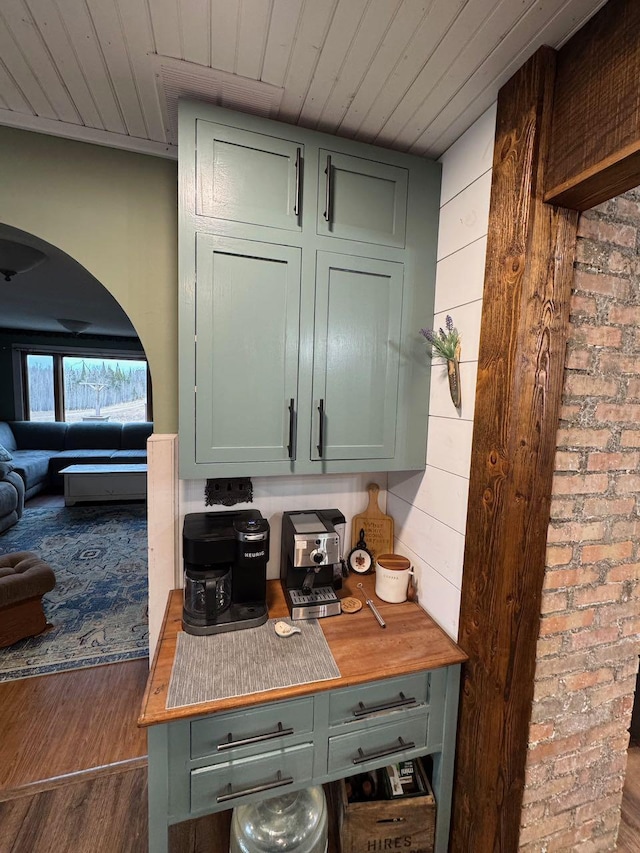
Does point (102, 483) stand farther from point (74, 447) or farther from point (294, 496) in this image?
point (294, 496)

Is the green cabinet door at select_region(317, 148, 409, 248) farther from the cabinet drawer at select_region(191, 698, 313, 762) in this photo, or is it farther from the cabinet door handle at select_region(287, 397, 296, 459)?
the cabinet drawer at select_region(191, 698, 313, 762)

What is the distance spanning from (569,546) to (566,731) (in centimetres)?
59

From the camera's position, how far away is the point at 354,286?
1274mm

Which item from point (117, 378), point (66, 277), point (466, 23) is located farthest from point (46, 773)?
point (117, 378)

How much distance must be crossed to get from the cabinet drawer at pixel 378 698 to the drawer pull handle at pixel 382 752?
0.11m

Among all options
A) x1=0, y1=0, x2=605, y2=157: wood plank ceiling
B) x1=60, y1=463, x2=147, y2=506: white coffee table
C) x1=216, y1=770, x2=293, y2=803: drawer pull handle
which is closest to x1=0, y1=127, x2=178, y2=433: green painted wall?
x1=0, y1=0, x2=605, y2=157: wood plank ceiling

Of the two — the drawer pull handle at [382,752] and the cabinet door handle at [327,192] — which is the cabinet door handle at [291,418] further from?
the drawer pull handle at [382,752]

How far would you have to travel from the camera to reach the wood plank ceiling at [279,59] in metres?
0.84

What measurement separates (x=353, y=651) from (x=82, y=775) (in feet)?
4.54

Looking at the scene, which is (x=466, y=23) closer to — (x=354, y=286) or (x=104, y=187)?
(x=354, y=286)

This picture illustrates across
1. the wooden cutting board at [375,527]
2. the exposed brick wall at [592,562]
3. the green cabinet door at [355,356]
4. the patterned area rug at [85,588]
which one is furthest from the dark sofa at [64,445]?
the exposed brick wall at [592,562]

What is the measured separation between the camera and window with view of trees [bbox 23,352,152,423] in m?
6.00

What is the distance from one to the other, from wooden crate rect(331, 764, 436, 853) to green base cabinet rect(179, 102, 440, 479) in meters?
1.08

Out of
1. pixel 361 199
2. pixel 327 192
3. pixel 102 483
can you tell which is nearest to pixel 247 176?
pixel 327 192
